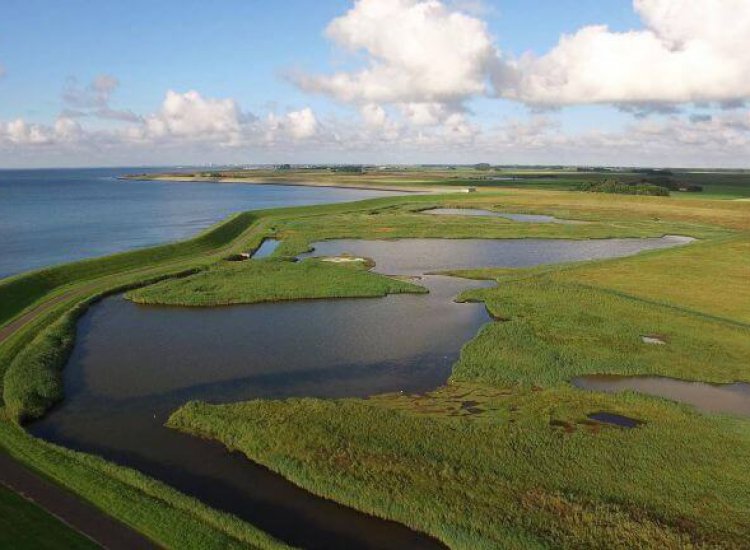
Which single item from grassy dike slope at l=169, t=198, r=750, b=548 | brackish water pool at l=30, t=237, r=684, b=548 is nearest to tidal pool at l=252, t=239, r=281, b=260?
brackish water pool at l=30, t=237, r=684, b=548

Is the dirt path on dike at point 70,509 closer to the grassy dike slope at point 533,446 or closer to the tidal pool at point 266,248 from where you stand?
the grassy dike slope at point 533,446

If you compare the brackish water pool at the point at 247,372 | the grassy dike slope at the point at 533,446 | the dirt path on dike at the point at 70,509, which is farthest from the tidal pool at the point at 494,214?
the dirt path on dike at the point at 70,509

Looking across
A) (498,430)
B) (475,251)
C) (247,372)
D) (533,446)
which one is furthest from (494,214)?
(533,446)

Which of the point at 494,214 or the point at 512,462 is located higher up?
the point at 494,214

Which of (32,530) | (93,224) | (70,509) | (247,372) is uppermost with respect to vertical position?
(93,224)

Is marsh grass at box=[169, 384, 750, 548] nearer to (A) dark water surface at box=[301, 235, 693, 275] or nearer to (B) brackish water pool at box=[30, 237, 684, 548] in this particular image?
(B) brackish water pool at box=[30, 237, 684, 548]

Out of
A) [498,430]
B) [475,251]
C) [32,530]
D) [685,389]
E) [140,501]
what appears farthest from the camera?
[475,251]

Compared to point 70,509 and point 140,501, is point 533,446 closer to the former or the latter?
point 140,501
